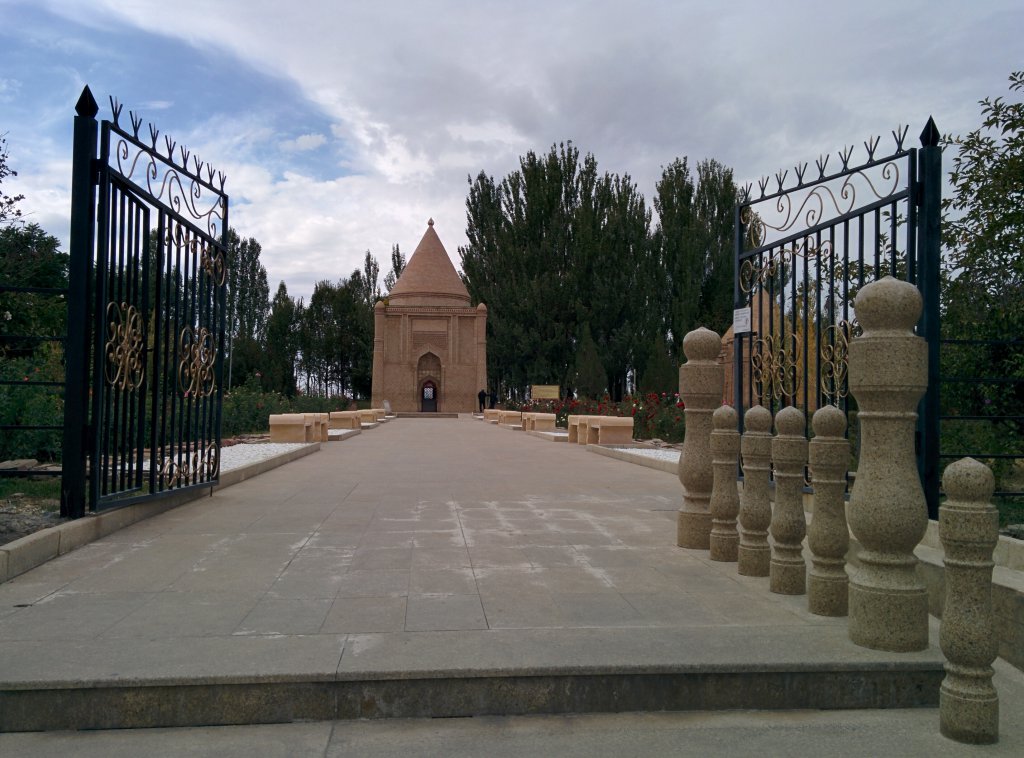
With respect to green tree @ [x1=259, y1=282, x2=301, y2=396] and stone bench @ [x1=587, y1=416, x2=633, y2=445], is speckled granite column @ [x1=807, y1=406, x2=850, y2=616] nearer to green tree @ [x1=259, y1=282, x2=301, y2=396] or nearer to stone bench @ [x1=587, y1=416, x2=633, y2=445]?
stone bench @ [x1=587, y1=416, x2=633, y2=445]

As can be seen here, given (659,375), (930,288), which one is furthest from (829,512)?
(659,375)

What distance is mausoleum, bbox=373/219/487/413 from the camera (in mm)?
44312

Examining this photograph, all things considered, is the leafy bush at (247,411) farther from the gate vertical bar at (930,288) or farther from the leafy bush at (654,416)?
the gate vertical bar at (930,288)

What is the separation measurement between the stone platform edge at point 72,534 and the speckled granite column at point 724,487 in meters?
4.06

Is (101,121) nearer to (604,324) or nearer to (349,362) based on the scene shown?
(604,324)

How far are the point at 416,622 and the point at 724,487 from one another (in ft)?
7.38

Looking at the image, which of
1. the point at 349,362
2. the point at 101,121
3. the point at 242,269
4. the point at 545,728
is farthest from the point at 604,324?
the point at 545,728

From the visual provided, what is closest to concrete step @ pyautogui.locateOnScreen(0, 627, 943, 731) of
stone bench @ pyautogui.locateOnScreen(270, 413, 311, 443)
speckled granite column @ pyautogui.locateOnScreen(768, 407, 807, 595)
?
speckled granite column @ pyautogui.locateOnScreen(768, 407, 807, 595)

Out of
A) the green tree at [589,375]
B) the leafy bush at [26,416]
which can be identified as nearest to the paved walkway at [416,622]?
the leafy bush at [26,416]

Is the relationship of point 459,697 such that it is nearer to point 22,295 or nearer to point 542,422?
point 22,295

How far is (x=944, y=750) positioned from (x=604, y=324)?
35665 millimetres

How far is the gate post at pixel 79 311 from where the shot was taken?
537 centimetres

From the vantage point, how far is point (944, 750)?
2.72 m

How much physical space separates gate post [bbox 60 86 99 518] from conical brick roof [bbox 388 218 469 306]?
38875 millimetres
